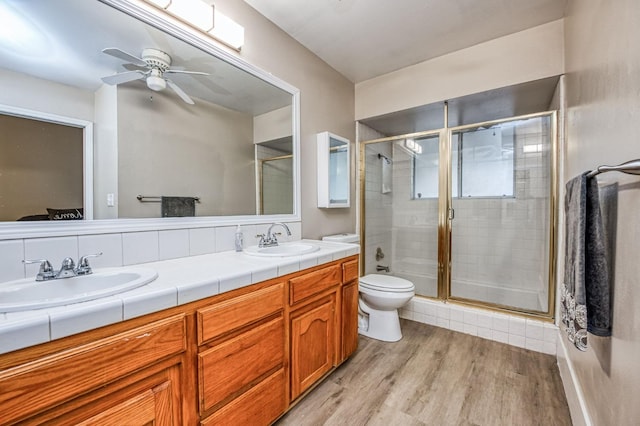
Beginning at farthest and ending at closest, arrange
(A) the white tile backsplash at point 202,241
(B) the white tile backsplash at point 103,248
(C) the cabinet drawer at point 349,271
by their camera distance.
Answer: (C) the cabinet drawer at point 349,271, (A) the white tile backsplash at point 202,241, (B) the white tile backsplash at point 103,248

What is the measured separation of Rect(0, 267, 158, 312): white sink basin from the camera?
0.73 meters

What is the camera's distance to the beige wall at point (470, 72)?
2016 mm

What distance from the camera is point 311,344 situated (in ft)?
5.00

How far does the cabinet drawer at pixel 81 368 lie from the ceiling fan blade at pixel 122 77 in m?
1.12

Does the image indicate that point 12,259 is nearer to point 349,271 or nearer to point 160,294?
point 160,294

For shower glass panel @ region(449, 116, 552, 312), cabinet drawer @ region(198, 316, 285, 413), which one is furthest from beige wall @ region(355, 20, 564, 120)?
cabinet drawer @ region(198, 316, 285, 413)

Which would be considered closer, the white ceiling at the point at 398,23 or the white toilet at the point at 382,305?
the white ceiling at the point at 398,23

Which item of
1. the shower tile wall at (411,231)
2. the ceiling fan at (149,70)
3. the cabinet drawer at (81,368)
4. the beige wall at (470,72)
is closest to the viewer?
the cabinet drawer at (81,368)

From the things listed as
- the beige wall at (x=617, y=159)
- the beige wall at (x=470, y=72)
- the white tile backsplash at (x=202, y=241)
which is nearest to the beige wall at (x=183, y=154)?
the white tile backsplash at (x=202, y=241)

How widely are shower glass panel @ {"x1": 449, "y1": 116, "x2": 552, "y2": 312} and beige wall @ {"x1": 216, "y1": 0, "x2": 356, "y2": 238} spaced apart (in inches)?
44.2

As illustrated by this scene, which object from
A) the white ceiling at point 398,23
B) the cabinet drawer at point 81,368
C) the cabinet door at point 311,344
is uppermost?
the white ceiling at point 398,23

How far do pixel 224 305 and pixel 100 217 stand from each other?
2.35 feet

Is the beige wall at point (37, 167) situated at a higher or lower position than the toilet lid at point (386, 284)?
higher

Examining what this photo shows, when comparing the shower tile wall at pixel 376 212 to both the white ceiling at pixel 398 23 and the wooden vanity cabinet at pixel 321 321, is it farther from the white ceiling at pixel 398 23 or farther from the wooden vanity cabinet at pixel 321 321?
the wooden vanity cabinet at pixel 321 321
